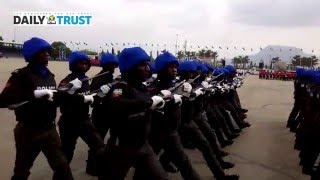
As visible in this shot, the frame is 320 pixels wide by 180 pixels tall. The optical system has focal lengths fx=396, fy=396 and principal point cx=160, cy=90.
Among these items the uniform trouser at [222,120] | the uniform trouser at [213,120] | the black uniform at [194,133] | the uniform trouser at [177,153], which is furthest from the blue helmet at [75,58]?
the uniform trouser at [222,120]

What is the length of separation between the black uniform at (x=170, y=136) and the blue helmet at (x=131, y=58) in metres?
0.93

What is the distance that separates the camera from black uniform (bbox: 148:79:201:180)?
4770mm

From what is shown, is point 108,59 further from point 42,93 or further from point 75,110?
point 42,93

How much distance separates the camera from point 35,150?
14.1 feet

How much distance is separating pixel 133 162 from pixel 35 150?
1.24 meters

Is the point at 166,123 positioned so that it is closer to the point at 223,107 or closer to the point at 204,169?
the point at 204,169

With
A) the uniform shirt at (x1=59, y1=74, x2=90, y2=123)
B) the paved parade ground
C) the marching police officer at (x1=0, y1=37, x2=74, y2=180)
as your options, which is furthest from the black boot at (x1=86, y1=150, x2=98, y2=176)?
the marching police officer at (x1=0, y1=37, x2=74, y2=180)

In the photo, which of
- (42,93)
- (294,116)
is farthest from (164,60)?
(294,116)

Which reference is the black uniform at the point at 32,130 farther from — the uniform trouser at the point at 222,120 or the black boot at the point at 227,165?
the uniform trouser at the point at 222,120

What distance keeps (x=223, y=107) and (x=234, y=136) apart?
0.92m

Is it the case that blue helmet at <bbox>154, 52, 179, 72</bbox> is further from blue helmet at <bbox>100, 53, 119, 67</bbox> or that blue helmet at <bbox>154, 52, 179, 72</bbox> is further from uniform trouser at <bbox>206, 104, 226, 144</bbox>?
uniform trouser at <bbox>206, 104, 226, 144</bbox>

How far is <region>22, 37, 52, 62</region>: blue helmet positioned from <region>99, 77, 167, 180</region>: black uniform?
1.18 meters

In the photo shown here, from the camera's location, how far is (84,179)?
5941 millimetres

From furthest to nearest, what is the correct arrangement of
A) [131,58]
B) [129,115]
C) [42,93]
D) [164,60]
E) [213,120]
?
[213,120]
[164,60]
[42,93]
[131,58]
[129,115]
